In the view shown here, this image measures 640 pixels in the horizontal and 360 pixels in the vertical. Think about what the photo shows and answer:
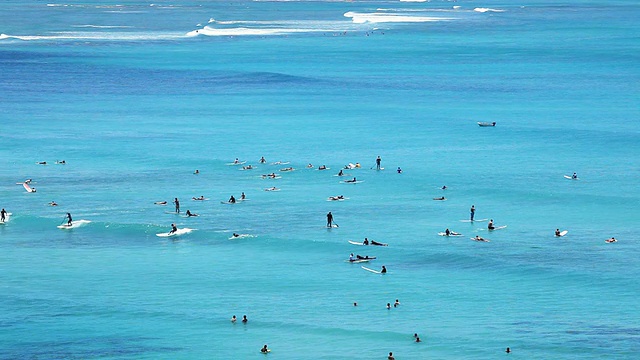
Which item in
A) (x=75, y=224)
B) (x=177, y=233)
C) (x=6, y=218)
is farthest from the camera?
(x=6, y=218)

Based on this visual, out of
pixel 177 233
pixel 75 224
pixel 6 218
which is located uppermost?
pixel 6 218

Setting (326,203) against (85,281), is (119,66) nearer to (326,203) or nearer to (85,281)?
(326,203)

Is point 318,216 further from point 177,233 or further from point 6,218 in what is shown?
point 6,218

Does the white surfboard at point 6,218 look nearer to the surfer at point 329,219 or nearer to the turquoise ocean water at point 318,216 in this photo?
the turquoise ocean water at point 318,216

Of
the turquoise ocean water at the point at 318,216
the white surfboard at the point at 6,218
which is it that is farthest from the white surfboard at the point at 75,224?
the white surfboard at the point at 6,218

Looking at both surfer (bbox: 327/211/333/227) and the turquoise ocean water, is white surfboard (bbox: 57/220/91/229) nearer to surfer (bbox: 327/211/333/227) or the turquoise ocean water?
the turquoise ocean water

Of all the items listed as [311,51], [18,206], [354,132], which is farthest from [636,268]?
[311,51]

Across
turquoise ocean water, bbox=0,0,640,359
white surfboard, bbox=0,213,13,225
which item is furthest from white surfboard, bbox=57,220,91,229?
white surfboard, bbox=0,213,13,225

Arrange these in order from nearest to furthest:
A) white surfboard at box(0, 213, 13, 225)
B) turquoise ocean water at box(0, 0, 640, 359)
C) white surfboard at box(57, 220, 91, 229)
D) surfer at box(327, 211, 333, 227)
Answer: turquoise ocean water at box(0, 0, 640, 359)
surfer at box(327, 211, 333, 227)
white surfboard at box(57, 220, 91, 229)
white surfboard at box(0, 213, 13, 225)

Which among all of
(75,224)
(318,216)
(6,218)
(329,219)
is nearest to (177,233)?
(75,224)
